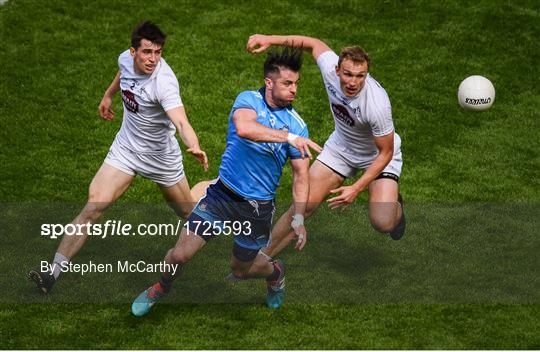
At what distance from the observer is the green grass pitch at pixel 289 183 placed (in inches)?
589

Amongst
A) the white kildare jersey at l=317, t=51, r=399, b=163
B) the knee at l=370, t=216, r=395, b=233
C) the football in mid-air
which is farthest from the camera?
the football in mid-air

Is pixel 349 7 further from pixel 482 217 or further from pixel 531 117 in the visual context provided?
pixel 482 217

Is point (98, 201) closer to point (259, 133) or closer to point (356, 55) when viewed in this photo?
point (259, 133)

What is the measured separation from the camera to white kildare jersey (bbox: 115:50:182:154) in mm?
15250

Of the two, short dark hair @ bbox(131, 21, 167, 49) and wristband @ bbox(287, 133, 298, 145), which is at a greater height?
short dark hair @ bbox(131, 21, 167, 49)

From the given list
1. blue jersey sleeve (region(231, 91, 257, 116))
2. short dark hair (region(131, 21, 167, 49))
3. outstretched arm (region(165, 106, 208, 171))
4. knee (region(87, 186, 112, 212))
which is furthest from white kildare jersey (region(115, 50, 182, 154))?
blue jersey sleeve (region(231, 91, 257, 116))

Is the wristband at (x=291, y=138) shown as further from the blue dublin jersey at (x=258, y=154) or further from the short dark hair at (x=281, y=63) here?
the short dark hair at (x=281, y=63)

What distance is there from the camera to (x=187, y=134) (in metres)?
14.5

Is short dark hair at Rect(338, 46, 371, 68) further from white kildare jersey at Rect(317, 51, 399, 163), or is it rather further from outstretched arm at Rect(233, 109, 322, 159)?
outstretched arm at Rect(233, 109, 322, 159)

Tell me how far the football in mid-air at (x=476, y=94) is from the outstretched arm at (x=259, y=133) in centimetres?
493

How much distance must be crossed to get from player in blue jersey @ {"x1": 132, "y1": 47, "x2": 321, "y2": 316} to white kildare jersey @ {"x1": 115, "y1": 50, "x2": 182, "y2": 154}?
3.46ft

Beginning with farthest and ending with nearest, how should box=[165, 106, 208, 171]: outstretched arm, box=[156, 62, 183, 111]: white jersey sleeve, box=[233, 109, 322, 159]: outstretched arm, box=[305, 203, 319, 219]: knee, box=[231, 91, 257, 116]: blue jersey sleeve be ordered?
box=[305, 203, 319, 219]: knee, box=[156, 62, 183, 111]: white jersey sleeve, box=[231, 91, 257, 116]: blue jersey sleeve, box=[165, 106, 208, 171]: outstretched arm, box=[233, 109, 322, 159]: outstretched arm

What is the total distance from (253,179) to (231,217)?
476mm

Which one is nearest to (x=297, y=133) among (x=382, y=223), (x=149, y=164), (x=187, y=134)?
(x=187, y=134)
